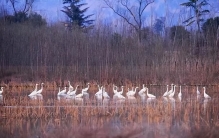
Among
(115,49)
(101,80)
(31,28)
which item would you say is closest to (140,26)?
(115,49)

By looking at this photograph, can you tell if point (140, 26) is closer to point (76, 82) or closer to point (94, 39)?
point (94, 39)

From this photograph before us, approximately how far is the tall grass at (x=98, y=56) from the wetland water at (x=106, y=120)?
Answer: 2.45m

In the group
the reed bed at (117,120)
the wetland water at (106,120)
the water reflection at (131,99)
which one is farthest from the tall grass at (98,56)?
the reed bed at (117,120)

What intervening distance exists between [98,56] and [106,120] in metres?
4.53

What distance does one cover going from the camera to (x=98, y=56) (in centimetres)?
1003

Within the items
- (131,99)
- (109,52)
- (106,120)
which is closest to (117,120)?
(106,120)

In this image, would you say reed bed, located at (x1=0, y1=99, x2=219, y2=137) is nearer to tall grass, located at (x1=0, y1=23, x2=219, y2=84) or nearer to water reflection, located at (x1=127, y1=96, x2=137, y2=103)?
water reflection, located at (x1=127, y1=96, x2=137, y2=103)

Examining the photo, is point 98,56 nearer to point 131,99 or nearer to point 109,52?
point 109,52

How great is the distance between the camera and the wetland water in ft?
16.0

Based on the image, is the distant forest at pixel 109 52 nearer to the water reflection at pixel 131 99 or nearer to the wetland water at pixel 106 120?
the water reflection at pixel 131 99

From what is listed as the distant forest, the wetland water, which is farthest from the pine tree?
the wetland water

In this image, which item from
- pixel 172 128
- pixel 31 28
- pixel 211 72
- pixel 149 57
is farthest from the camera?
pixel 31 28

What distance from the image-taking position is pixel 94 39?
1015 cm

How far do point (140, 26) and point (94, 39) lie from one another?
1615 millimetres
